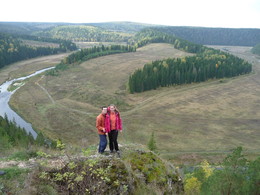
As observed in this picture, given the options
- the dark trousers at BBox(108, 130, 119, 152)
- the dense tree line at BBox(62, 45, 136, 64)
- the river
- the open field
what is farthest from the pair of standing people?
the dense tree line at BBox(62, 45, 136, 64)

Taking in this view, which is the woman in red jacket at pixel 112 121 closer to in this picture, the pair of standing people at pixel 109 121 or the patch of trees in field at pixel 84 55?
the pair of standing people at pixel 109 121

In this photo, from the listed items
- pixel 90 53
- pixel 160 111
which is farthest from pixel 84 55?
pixel 160 111

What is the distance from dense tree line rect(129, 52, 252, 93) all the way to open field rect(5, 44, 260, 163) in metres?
4.28

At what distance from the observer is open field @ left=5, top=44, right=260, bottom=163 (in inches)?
2318

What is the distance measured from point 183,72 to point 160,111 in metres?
41.4

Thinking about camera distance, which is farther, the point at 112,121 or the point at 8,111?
the point at 8,111

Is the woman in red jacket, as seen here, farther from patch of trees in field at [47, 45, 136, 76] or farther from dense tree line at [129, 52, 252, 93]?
patch of trees in field at [47, 45, 136, 76]

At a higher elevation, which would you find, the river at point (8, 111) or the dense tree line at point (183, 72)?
the dense tree line at point (183, 72)

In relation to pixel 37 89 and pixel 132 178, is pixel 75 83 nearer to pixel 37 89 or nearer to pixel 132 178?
pixel 37 89

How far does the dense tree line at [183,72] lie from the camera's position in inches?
4008

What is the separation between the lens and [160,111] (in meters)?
78.8

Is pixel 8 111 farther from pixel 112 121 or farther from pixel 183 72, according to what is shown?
pixel 183 72

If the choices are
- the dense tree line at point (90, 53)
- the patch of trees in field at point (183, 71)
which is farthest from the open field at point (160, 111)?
the dense tree line at point (90, 53)

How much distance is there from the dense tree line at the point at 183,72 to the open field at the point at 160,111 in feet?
14.0
